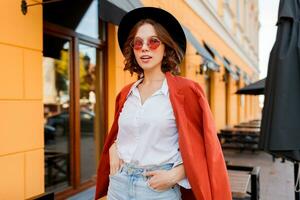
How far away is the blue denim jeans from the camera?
160 centimetres

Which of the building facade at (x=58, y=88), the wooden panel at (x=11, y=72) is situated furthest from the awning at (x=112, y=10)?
the wooden panel at (x=11, y=72)

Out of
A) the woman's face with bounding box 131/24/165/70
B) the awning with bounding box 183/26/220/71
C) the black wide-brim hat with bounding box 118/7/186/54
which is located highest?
the awning with bounding box 183/26/220/71

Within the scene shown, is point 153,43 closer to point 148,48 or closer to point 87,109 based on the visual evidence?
point 148,48

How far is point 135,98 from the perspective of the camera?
5.88 ft

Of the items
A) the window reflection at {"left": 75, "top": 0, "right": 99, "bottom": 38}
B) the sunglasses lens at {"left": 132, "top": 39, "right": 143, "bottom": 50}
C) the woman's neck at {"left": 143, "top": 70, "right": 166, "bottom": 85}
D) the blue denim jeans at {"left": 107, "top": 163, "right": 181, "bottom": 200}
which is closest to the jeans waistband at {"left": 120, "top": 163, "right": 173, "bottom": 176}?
the blue denim jeans at {"left": 107, "top": 163, "right": 181, "bottom": 200}

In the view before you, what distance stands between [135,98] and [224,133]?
9.82m

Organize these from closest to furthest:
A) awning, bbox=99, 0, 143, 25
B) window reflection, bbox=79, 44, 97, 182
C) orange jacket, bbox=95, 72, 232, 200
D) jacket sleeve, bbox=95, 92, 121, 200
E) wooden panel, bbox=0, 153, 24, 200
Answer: orange jacket, bbox=95, 72, 232, 200 < jacket sleeve, bbox=95, 92, 121, 200 < wooden panel, bbox=0, 153, 24, 200 < awning, bbox=99, 0, 143, 25 < window reflection, bbox=79, 44, 97, 182

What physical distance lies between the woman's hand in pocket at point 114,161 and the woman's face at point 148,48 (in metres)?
0.44

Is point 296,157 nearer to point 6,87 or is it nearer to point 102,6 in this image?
point 102,6

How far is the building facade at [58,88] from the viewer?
302 centimetres

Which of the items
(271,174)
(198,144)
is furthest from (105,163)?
(271,174)

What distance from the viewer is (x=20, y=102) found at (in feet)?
10.2

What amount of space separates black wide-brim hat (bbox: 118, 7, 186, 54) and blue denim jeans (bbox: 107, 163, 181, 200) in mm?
643

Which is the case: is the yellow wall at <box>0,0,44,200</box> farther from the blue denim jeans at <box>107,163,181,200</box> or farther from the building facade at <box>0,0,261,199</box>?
the blue denim jeans at <box>107,163,181,200</box>
